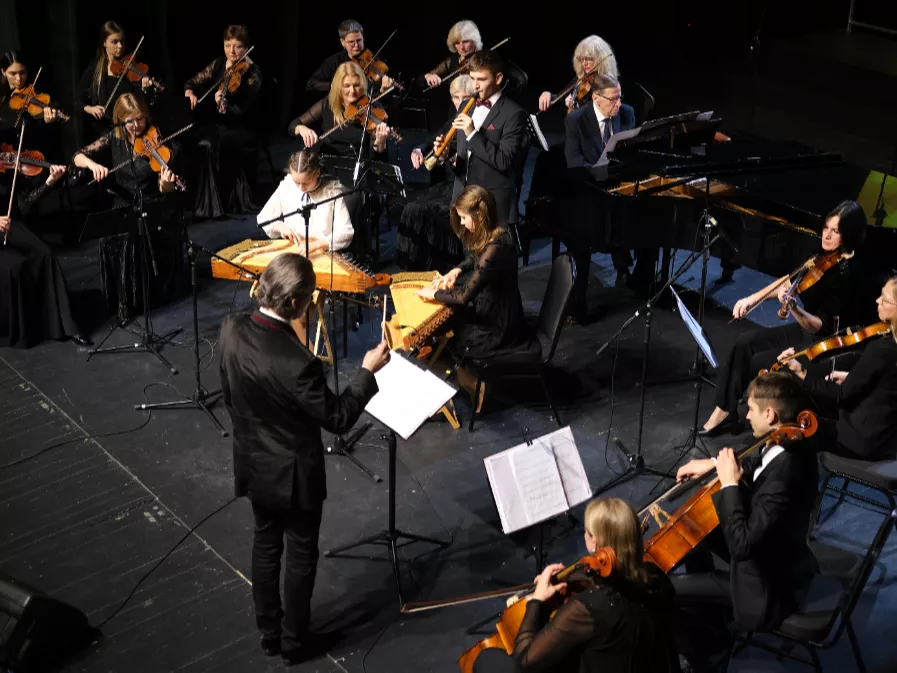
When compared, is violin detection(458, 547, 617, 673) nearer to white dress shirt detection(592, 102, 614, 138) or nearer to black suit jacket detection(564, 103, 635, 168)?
black suit jacket detection(564, 103, 635, 168)

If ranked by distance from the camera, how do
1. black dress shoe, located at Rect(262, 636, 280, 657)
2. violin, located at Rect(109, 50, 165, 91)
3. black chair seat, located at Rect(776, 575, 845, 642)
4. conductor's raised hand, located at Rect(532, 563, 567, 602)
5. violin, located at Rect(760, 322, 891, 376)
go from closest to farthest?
conductor's raised hand, located at Rect(532, 563, 567, 602)
black chair seat, located at Rect(776, 575, 845, 642)
black dress shoe, located at Rect(262, 636, 280, 657)
violin, located at Rect(760, 322, 891, 376)
violin, located at Rect(109, 50, 165, 91)

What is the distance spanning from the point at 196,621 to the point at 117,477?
1329mm

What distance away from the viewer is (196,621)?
200 inches

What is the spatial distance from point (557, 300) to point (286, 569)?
2.51 m

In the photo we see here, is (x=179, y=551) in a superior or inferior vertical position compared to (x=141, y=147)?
inferior

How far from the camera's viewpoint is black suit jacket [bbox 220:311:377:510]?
427 centimetres

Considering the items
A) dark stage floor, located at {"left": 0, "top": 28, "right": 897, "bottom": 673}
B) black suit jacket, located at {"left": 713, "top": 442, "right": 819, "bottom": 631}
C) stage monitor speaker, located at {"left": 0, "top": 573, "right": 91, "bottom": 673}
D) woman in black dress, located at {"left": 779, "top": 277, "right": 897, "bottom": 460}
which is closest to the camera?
black suit jacket, located at {"left": 713, "top": 442, "right": 819, "bottom": 631}

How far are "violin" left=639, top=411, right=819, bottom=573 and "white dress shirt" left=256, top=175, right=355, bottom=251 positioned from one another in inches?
127

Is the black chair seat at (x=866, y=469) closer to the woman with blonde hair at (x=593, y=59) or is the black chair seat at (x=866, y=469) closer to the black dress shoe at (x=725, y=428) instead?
the black dress shoe at (x=725, y=428)

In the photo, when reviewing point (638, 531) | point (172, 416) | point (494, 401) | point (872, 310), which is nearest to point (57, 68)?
point (172, 416)

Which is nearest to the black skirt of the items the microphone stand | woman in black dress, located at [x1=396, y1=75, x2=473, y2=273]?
the microphone stand

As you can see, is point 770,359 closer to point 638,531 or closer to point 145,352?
point 638,531

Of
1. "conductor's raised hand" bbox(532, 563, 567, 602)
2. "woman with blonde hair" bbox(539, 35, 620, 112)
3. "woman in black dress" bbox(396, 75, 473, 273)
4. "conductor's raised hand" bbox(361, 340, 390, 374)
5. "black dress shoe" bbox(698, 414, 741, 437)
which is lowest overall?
"black dress shoe" bbox(698, 414, 741, 437)

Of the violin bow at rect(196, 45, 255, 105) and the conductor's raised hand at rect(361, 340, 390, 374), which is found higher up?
the conductor's raised hand at rect(361, 340, 390, 374)
